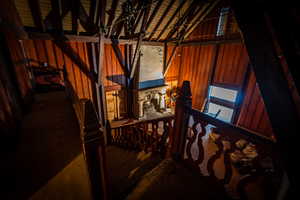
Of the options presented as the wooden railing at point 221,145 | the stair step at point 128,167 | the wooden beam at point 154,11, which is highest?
the wooden beam at point 154,11

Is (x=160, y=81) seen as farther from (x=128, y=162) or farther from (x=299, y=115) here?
(x=299, y=115)

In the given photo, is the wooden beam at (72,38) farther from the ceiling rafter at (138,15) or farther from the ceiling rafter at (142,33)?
the ceiling rafter at (138,15)

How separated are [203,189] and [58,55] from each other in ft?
17.3

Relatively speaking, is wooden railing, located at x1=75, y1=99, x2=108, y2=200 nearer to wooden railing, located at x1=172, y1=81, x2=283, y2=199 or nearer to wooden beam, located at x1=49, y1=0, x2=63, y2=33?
wooden railing, located at x1=172, y1=81, x2=283, y2=199

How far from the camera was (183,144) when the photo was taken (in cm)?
200

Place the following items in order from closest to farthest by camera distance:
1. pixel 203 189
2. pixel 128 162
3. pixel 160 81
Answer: pixel 203 189, pixel 128 162, pixel 160 81

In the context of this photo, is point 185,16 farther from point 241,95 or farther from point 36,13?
point 36,13

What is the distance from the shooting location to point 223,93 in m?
5.81

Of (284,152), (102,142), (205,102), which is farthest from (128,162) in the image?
(205,102)

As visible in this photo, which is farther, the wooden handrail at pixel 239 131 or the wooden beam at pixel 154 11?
the wooden beam at pixel 154 11

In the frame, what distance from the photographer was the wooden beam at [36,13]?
9.81ft

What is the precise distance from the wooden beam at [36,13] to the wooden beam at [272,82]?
432 centimetres

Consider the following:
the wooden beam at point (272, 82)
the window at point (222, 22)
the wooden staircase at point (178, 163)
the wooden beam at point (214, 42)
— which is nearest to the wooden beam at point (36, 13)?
the wooden staircase at point (178, 163)

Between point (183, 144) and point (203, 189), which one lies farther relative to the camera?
point (183, 144)
